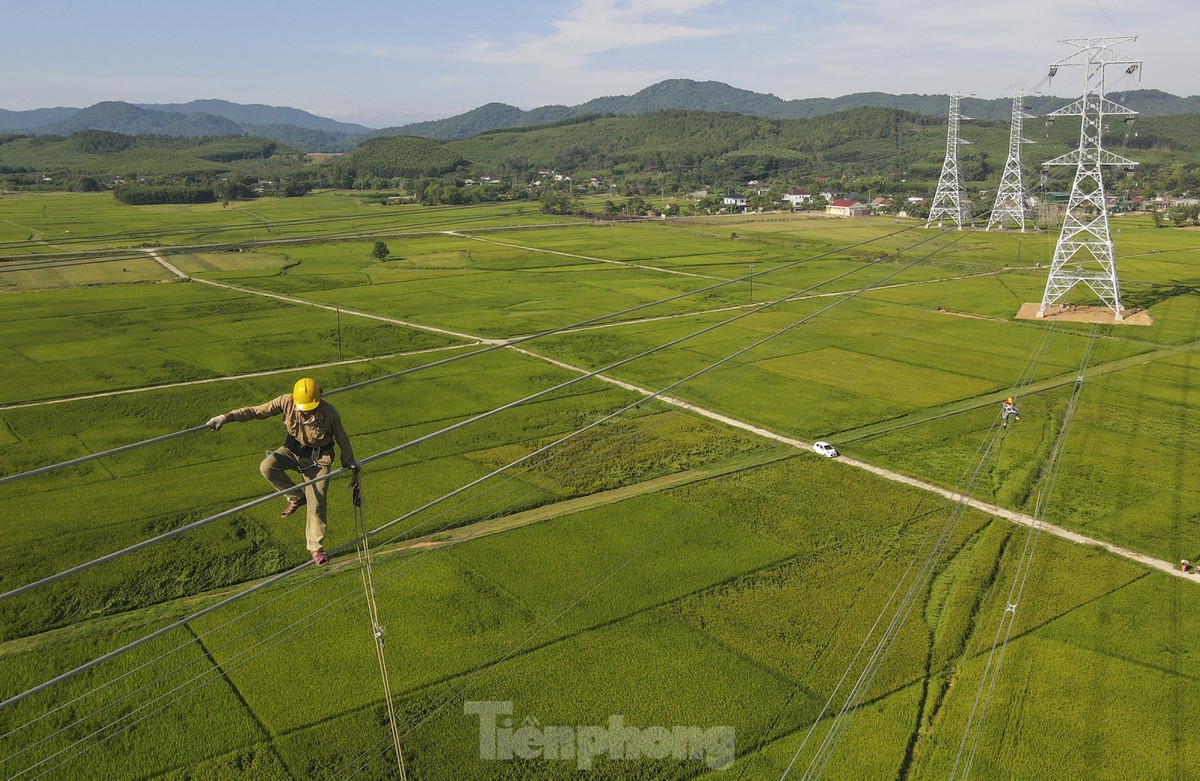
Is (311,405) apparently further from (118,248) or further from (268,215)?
(268,215)

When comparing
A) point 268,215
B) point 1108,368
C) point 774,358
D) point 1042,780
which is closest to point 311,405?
point 1042,780

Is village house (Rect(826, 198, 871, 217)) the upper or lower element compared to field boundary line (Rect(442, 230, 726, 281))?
upper

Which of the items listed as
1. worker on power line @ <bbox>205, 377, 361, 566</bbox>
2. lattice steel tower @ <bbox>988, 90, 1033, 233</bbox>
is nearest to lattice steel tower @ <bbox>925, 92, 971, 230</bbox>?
lattice steel tower @ <bbox>988, 90, 1033, 233</bbox>

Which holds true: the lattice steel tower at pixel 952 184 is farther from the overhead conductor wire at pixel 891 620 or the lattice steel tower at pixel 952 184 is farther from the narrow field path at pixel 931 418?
the overhead conductor wire at pixel 891 620

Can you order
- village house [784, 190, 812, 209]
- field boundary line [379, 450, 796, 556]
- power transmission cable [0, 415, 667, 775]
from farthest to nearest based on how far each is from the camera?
village house [784, 190, 812, 209] → field boundary line [379, 450, 796, 556] → power transmission cable [0, 415, 667, 775]

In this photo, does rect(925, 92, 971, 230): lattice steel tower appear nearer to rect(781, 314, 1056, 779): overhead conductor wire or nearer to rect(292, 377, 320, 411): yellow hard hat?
rect(781, 314, 1056, 779): overhead conductor wire

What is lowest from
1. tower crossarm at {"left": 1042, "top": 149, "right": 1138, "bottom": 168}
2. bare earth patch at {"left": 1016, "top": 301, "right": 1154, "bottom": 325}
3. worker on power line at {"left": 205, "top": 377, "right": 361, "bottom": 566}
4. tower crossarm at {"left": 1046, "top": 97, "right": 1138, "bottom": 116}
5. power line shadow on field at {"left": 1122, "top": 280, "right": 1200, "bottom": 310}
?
bare earth patch at {"left": 1016, "top": 301, "right": 1154, "bottom": 325}

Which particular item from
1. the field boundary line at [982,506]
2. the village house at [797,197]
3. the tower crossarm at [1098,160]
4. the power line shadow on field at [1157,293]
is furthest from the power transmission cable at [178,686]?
the village house at [797,197]
